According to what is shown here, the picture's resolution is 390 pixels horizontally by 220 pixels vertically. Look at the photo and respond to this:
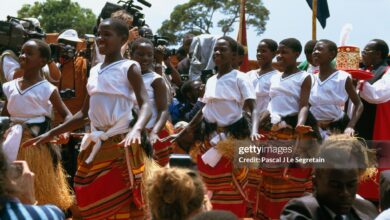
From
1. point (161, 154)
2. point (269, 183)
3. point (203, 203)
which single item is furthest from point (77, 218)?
point (203, 203)

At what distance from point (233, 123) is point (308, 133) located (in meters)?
0.71

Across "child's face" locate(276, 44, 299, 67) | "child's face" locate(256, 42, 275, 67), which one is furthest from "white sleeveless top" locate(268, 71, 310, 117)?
"child's face" locate(256, 42, 275, 67)

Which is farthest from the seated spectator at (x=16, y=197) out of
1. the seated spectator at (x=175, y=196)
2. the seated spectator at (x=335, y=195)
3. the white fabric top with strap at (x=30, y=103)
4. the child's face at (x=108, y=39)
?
the white fabric top with strap at (x=30, y=103)

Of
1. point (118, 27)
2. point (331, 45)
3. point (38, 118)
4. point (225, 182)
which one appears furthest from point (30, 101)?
point (331, 45)

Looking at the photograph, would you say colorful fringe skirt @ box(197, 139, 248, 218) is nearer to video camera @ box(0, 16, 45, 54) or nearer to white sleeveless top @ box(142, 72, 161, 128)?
white sleeveless top @ box(142, 72, 161, 128)

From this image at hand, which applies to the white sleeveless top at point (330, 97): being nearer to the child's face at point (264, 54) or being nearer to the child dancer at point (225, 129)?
the child dancer at point (225, 129)

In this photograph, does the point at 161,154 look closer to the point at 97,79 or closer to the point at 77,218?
the point at 77,218

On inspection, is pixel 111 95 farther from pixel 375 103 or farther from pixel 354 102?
pixel 375 103

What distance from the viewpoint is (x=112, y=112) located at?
675cm

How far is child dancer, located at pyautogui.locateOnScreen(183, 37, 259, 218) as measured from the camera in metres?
7.95

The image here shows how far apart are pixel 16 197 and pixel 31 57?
4030 millimetres

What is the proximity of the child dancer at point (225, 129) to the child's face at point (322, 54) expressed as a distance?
2.80ft

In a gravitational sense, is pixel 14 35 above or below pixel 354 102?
above

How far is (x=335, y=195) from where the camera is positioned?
4430 mm
